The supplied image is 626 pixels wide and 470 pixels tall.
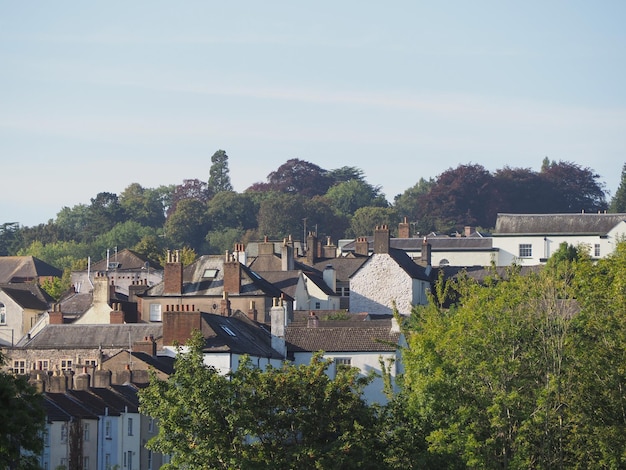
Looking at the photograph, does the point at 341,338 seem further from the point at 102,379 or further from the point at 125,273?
the point at 125,273

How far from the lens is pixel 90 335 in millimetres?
75875

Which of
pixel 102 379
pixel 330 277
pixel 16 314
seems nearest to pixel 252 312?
pixel 16 314

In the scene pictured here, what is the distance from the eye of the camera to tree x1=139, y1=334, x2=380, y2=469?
41.4 meters

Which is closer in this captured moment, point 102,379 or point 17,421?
point 17,421

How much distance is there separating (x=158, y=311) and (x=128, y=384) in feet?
77.2

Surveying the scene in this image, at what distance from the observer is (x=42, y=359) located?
74688mm

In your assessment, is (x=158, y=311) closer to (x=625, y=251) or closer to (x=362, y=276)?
(x=362, y=276)

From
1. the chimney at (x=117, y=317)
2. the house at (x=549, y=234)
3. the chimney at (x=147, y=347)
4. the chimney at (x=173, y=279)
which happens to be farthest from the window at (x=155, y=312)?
the house at (x=549, y=234)

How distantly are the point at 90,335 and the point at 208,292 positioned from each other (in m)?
12.0

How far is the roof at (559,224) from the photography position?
117m

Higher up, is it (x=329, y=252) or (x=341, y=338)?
(x=329, y=252)

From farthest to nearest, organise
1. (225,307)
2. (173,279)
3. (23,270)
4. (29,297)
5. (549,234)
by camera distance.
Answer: (23,270)
(549,234)
(29,297)
(173,279)
(225,307)

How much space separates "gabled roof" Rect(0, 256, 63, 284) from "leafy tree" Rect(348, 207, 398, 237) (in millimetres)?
39331

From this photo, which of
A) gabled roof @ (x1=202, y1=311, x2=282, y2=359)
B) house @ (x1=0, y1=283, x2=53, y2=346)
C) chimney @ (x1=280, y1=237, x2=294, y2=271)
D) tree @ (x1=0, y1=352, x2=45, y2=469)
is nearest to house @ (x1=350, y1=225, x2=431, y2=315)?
chimney @ (x1=280, y1=237, x2=294, y2=271)
